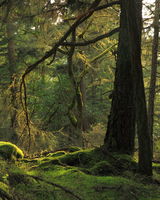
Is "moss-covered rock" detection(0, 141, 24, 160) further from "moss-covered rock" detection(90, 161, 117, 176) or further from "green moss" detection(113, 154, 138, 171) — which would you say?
"green moss" detection(113, 154, 138, 171)

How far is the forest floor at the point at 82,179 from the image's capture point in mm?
3588

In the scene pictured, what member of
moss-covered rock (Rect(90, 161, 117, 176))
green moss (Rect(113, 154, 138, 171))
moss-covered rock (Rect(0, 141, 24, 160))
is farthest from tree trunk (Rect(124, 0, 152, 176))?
moss-covered rock (Rect(0, 141, 24, 160))

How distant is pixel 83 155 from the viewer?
6473 mm

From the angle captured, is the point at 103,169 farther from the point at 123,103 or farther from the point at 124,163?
the point at 123,103

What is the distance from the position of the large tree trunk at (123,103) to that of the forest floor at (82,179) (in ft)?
1.35

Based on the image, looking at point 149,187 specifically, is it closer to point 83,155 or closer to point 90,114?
point 83,155

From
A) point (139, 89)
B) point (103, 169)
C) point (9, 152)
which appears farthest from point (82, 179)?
point (9, 152)

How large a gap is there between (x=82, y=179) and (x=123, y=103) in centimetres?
203

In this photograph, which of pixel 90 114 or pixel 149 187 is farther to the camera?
pixel 90 114

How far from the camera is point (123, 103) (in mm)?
6152

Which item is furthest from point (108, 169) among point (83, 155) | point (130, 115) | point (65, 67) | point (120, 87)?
point (65, 67)

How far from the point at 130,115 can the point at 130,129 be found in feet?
1.09

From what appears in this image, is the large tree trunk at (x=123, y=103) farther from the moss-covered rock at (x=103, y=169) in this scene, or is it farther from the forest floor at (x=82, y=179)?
the moss-covered rock at (x=103, y=169)

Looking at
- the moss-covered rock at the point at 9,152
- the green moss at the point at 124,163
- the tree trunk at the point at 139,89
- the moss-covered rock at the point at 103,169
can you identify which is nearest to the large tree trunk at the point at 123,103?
the green moss at the point at 124,163
